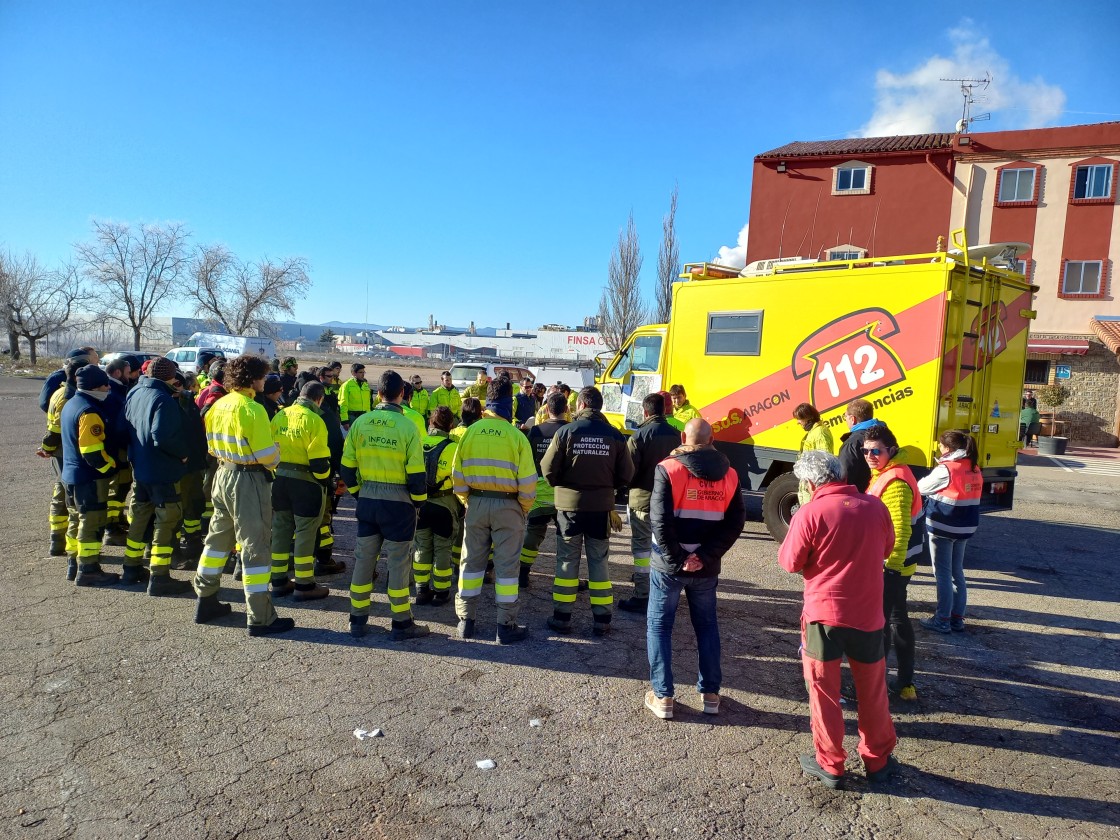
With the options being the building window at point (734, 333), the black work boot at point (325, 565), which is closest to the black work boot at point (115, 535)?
the black work boot at point (325, 565)

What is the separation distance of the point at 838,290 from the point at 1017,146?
67.5 feet

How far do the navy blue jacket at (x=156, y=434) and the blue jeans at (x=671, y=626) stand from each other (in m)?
4.19

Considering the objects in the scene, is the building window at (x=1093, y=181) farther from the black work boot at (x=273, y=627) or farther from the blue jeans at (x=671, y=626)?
the black work boot at (x=273, y=627)

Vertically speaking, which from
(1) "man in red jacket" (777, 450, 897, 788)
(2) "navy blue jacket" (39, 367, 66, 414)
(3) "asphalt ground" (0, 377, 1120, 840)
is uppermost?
(2) "navy blue jacket" (39, 367, 66, 414)

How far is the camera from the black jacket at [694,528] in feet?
13.2

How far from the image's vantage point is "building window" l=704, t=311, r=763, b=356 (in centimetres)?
838

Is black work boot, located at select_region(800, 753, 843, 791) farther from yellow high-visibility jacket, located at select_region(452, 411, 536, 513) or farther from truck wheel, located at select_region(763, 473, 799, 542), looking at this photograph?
truck wheel, located at select_region(763, 473, 799, 542)

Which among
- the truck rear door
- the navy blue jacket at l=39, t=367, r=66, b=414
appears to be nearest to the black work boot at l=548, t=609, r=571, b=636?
the truck rear door

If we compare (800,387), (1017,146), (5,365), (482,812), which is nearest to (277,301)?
(5,365)

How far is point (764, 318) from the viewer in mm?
8305

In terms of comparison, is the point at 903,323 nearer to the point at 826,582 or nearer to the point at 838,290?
the point at 838,290

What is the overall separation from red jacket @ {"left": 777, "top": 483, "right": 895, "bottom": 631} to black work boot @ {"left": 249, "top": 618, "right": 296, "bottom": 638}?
377cm

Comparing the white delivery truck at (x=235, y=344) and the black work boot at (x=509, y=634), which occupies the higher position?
the white delivery truck at (x=235, y=344)

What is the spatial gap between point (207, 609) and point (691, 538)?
3.80m
